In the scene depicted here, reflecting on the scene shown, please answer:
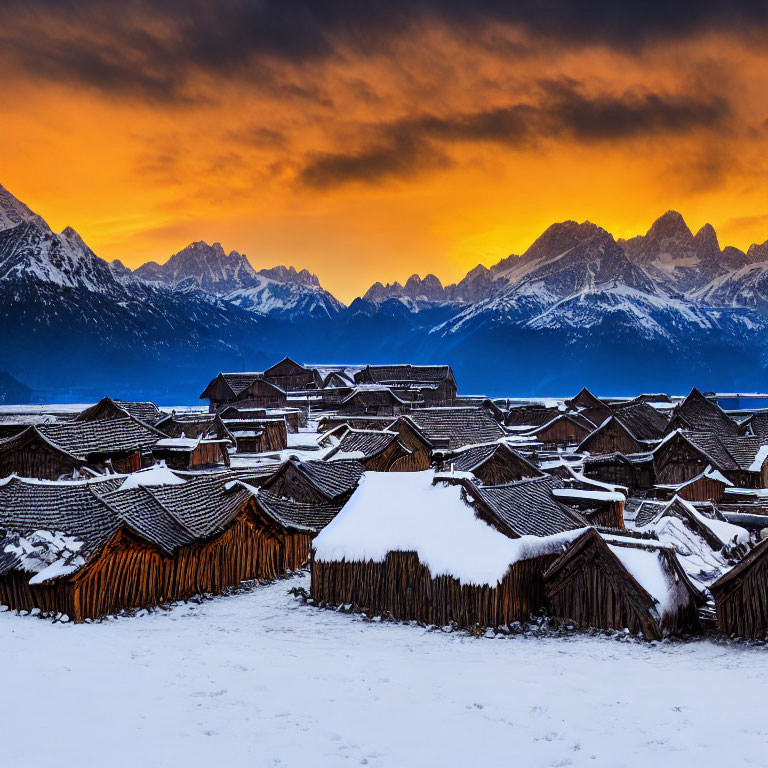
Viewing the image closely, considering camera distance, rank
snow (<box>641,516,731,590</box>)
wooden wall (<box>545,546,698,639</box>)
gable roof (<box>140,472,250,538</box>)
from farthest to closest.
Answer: gable roof (<box>140,472,250,538</box>) → snow (<box>641,516,731,590</box>) → wooden wall (<box>545,546,698,639</box>)

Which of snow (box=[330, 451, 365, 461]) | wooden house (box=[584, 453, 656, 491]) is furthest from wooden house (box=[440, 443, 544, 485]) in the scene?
wooden house (box=[584, 453, 656, 491])

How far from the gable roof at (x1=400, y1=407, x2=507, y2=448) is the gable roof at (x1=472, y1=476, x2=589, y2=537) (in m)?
20.1

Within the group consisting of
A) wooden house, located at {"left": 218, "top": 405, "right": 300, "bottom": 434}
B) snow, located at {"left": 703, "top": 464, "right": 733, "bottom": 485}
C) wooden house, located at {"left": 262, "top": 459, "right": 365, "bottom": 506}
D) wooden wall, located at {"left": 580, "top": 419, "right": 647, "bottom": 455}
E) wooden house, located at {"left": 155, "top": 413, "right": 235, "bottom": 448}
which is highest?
wooden house, located at {"left": 218, "top": 405, "right": 300, "bottom": 434}

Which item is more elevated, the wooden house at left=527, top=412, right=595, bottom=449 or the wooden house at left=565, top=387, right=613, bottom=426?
the wooden house at left=565, top=387, right=613, bottom=426

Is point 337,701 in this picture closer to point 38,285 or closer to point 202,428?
point 202,428

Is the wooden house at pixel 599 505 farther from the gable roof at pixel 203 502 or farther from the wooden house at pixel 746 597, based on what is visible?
the gable roof at pixel 203 502

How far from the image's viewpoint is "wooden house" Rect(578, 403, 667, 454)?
2062 inches

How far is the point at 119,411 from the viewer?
170 ft

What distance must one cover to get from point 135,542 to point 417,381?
7135 centimetres

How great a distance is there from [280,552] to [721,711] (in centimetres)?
1806

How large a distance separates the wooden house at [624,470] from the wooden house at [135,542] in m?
24.5

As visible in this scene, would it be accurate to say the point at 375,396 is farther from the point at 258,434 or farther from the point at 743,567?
the point at 743,567

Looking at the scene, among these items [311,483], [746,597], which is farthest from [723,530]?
[311,483]

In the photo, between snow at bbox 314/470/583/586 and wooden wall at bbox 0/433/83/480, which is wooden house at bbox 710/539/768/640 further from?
wooden wall at bbox 0/433/83/480
